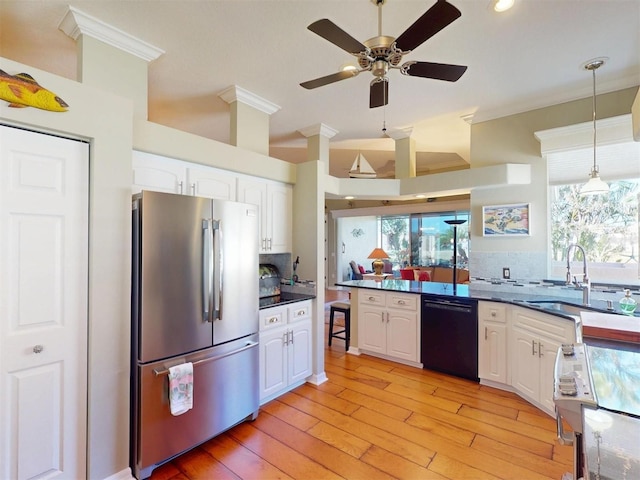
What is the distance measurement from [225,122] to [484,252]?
11.5 feet

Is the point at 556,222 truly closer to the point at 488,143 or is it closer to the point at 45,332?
the point at 488,143

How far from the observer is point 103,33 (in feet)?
7.18

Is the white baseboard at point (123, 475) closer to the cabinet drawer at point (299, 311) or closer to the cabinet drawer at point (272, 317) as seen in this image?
the cabinet drawer at point (272, 317)

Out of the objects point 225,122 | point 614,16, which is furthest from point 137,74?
point 614,16

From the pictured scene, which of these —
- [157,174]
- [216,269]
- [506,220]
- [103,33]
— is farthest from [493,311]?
[103,33]

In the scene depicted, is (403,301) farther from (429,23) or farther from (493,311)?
(429,23)

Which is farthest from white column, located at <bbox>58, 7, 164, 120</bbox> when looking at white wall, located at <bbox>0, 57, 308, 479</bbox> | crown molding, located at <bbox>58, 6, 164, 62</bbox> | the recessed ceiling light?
the recessed ceiling light

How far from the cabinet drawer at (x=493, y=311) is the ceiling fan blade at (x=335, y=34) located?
8.72 ft

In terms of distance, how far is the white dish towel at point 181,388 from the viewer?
2.01 metres

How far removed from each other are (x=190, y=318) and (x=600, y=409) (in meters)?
2.09

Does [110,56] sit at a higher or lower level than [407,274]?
higher

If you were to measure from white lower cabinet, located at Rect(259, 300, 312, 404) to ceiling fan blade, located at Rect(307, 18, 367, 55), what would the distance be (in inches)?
83.3

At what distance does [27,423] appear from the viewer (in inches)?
65.0

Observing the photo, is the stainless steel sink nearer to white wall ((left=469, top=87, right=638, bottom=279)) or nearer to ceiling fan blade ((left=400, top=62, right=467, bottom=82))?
white wall ((left=469, top=87, right=638, bottom=279))
